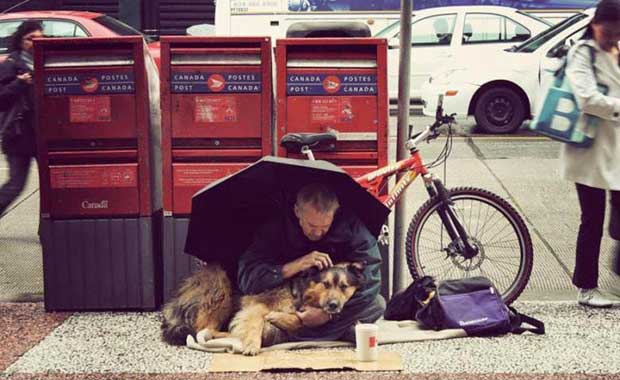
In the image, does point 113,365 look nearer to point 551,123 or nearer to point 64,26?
point 551,123

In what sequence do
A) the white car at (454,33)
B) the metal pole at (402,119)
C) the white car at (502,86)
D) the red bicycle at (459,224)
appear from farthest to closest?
the white car at (454,33), the white car at (502,86), the metal pole at (402,119), the red bicycle at (459,224)

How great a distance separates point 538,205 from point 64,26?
24.6ft

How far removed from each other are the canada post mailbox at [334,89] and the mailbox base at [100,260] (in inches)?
39.0

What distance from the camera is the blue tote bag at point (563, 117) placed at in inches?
229

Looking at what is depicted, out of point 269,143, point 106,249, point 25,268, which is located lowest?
point 25,268

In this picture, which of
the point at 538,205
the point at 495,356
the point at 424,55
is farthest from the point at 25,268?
the point at 424,55

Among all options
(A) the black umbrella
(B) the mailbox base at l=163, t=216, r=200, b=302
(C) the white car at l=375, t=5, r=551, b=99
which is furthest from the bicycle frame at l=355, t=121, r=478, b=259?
(C) the white car at l=375, t=5, r=551, b=99

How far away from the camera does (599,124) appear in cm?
585

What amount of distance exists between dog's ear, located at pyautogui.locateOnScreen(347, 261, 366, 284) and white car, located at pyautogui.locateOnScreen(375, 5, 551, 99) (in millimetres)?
11001

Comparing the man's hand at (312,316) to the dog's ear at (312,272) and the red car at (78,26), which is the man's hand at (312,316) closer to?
the dog's ear at (312,272)

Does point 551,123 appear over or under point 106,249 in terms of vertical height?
over

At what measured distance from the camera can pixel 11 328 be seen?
5.73m

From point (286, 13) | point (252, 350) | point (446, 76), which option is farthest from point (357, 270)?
point (286, 13)

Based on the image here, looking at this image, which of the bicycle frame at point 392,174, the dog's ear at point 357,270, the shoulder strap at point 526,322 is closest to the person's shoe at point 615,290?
the shoulder strap at point 526,322
